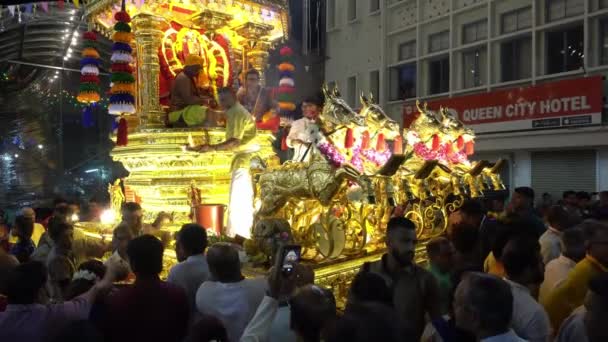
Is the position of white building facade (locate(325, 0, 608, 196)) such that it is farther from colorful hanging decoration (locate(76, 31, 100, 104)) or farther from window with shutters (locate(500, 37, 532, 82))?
colorful hanging decoration (locate(76, 31, 100, 104))

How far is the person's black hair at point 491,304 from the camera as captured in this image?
2119mm

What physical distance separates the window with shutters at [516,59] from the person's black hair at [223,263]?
14.1 m

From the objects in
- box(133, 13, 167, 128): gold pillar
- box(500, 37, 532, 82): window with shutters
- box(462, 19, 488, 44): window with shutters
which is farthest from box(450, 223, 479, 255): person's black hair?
box(462, 19, 488, 44): window with shutters

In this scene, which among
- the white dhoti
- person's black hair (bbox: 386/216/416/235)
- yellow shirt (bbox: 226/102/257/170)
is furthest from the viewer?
yellow shirt (bbox: 226/102/257/170)

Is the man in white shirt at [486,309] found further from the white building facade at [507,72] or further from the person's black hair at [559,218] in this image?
the white building facade at [507,72]

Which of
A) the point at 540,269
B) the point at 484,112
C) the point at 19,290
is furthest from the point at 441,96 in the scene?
the point at 19,290

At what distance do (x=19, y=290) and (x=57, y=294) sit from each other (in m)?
1.30

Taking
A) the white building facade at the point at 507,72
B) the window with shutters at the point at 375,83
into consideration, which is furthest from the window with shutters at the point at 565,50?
the window with shutters at the point at 375,83

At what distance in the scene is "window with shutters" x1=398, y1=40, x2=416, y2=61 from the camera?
60.8 ft

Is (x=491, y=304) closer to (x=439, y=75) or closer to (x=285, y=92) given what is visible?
(x=285, y=92)

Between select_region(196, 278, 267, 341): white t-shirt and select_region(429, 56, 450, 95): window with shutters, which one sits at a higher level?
select_region(429, 56, 450, 95): window with shutters

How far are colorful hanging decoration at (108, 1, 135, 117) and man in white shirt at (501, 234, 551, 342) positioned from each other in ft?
19.4

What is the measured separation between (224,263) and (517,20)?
1466 cm

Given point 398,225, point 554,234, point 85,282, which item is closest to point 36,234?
point 85,282
